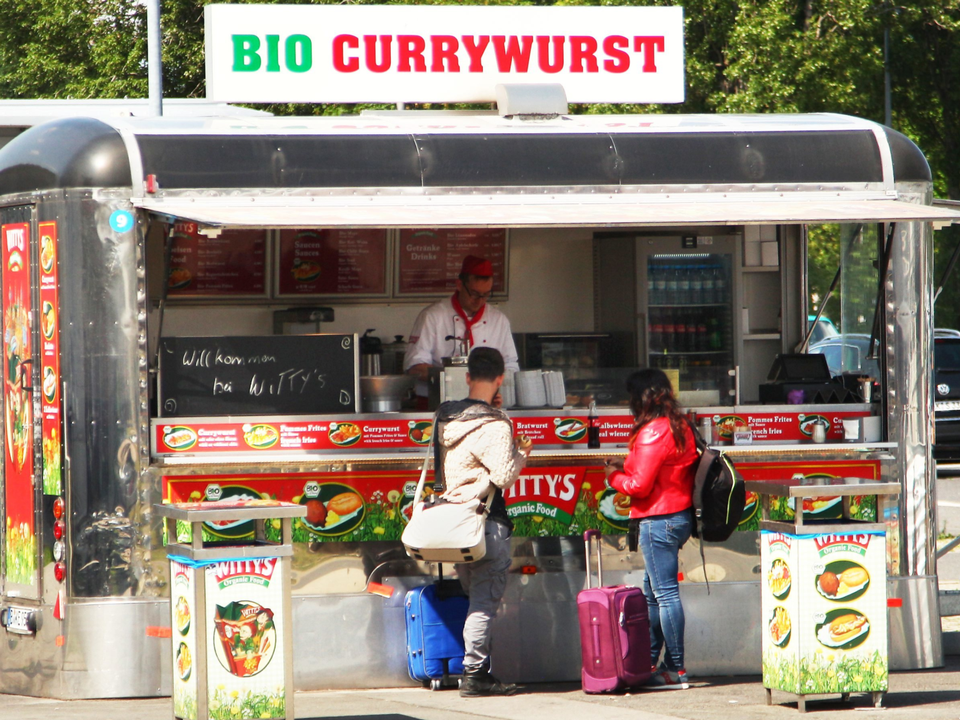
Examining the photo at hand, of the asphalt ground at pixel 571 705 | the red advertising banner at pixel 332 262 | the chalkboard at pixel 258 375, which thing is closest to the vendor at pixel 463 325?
the chalkboard at pixel 258 375

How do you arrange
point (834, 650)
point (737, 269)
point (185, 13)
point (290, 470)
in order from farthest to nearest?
point (185, 13)
point (737, 269)
point (290, 470)
point (834, 650)

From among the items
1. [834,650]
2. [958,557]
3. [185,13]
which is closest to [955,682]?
[834,650]

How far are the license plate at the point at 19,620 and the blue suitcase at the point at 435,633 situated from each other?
1.80m

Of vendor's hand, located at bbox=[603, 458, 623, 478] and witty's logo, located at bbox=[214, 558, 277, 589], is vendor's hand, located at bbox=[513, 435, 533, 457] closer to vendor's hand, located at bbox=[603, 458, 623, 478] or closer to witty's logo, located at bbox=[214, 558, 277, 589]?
vendor's hand, located at bbox=[603, 458, 623, 478]

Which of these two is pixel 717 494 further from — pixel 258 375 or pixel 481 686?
pixel 258 375

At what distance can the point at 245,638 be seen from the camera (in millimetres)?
5555

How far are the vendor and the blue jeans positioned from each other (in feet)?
5.25

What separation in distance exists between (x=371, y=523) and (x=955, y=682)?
3019 mm

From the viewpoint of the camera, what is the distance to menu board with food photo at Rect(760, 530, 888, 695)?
20.2ft

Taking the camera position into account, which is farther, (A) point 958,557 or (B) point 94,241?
(A) point 958,557

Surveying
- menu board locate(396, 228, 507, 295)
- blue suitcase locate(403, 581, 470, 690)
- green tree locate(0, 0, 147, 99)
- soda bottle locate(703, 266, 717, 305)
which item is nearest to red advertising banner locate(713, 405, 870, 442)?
soda bottle locate(703, 266, 717, 305)

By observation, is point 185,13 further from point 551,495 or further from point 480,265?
point 551,495

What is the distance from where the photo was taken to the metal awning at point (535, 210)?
6.27 metres

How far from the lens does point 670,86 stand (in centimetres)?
805
